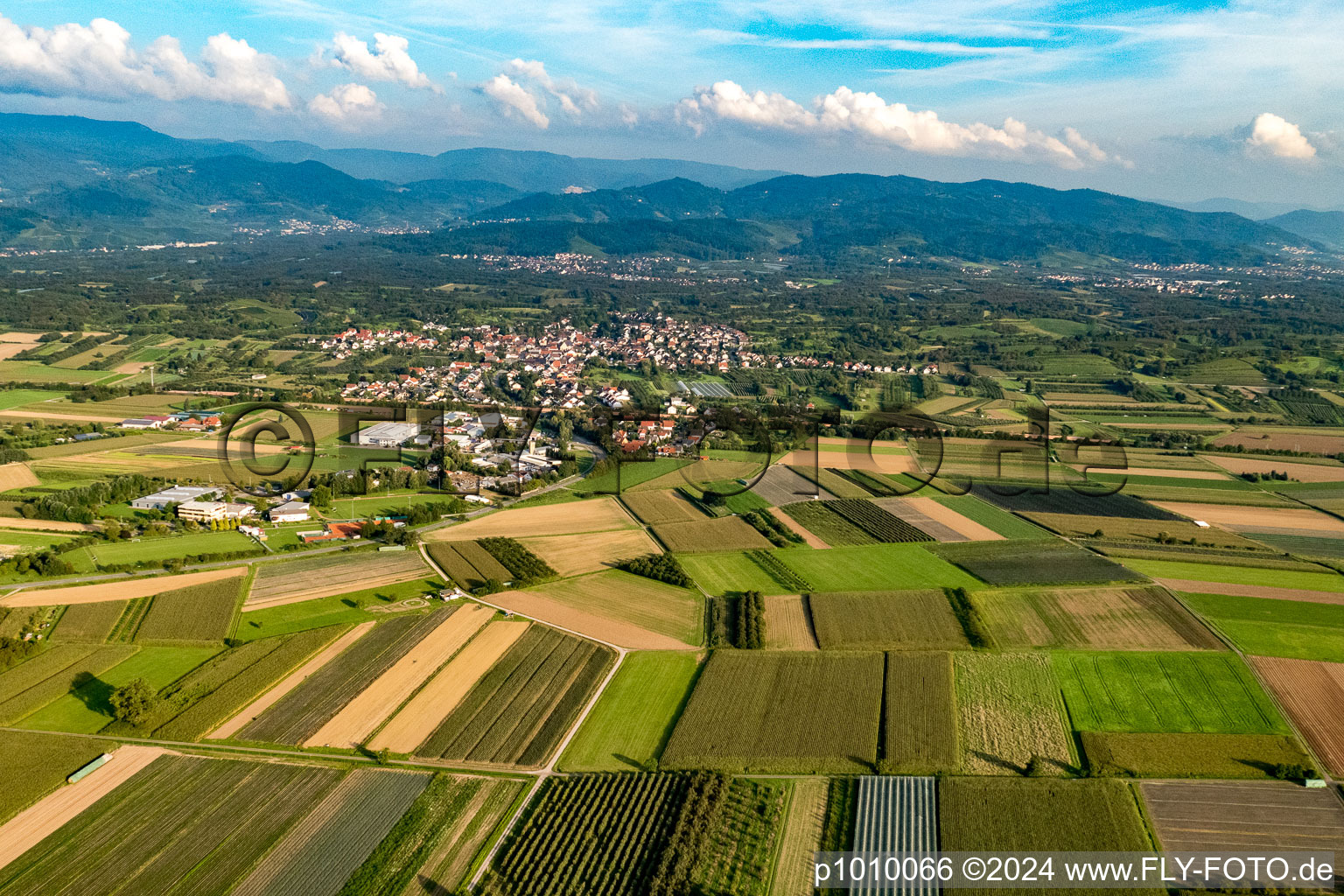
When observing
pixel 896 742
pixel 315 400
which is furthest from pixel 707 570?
pixel 315 400

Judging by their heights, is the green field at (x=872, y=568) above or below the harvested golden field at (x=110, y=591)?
above

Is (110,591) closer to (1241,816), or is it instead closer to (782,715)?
(782,715)

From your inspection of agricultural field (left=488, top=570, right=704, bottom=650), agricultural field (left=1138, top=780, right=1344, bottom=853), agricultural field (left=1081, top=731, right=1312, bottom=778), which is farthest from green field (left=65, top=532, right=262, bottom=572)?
agricultural field (left=1138, top=780, right=1344, bottom=853)

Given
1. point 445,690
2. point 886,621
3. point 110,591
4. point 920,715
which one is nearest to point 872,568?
point 886,621

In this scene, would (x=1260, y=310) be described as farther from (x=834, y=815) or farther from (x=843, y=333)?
(x=834, y=815)

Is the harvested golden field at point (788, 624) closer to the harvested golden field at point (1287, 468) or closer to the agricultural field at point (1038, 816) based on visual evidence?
the agricultural field at point (1038, 816)

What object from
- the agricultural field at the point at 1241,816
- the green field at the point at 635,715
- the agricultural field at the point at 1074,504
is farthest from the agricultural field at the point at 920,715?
the agricultural field at the point at 1074,504

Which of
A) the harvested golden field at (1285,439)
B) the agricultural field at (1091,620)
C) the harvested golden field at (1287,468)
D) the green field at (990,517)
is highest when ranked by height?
the harvested golden field at (1285,439)
